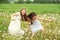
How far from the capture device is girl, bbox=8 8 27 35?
2840 mm

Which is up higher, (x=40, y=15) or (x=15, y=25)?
(x=40, y=15)

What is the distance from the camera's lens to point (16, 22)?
9.35 ft

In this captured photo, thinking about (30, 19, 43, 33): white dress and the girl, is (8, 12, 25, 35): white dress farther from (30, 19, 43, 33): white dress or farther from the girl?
(30, 19, 43, 33): white dress

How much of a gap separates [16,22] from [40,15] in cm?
30

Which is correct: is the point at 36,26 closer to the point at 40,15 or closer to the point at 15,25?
the point at 40,15

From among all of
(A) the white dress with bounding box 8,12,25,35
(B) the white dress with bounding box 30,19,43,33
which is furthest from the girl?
(B) the white dress with bounding box 30,19,43,33

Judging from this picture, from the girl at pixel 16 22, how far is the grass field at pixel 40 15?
49 millimetres

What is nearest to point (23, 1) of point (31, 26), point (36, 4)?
point (36, 4)

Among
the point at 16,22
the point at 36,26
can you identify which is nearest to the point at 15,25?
the point at 16,22

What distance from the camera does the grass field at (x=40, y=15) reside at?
2.80 meters

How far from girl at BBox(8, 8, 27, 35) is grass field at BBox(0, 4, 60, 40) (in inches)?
1.9

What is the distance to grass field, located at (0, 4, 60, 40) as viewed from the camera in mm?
2799

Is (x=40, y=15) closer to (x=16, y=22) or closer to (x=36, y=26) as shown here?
(x=36, y=26)

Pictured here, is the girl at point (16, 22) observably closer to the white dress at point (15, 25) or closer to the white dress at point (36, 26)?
the white dress at point (15, 25)
